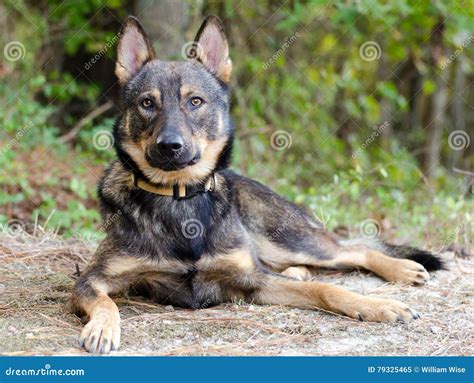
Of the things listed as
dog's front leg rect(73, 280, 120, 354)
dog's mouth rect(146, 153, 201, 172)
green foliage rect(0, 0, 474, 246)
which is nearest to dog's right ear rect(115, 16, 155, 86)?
dog's mouth rect(146, 153, 201, 172)

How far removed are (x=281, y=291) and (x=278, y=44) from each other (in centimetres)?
691

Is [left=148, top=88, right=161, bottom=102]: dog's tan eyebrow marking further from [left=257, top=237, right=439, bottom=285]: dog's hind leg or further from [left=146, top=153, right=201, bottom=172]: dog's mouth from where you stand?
[left=257, top=237, right=439, bottom=285]: dog's hind leg

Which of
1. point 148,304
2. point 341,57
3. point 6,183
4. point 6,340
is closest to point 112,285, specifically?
point 148,304

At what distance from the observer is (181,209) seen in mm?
4762

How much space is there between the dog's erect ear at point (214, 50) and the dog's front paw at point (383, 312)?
1942 millimetres

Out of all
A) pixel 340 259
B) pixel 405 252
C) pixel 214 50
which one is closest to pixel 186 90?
pixel 214 50

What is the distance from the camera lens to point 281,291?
471cm

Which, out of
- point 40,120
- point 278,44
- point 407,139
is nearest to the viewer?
point 40,120

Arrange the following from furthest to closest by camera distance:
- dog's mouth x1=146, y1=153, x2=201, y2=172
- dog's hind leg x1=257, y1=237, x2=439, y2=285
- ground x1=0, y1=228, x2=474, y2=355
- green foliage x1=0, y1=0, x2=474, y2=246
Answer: green foliage x1=0, y1=0, x2=474, y2=246 < dog's hind leg x1=257, y1=237, x2=439, y2=285 < dog's mouth x1=146, y1=153, x2=201, y2=172 < ground x1=0, y1=228, x2=474, y2=355

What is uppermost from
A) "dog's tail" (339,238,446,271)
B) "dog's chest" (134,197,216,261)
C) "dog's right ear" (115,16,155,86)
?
"dog's right ear" (115,16,155,86)

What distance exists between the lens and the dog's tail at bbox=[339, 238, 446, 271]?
218 inches

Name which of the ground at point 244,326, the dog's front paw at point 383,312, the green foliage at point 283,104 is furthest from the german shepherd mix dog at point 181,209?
the green foliage at point 283,104

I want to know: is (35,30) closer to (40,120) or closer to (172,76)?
(40,120)

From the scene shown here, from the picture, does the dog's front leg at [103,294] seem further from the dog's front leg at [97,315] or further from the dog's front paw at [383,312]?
the dog's front paw at [383,312]
